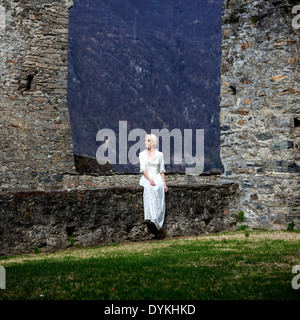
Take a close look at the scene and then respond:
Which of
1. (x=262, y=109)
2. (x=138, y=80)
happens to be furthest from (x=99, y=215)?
A: (x=138, y=80)

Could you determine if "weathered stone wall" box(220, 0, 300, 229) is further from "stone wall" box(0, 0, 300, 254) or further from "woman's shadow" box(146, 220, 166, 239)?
"woman's shadow" box(146, 220, 166, 239)

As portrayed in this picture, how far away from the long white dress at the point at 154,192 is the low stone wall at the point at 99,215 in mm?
171

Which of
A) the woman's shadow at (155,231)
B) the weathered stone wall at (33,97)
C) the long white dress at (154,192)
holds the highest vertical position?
the weathered stone wall at (33,97)

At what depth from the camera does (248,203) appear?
9.60 metres

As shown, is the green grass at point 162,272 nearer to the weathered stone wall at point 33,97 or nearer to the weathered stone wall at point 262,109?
the weathered stone wall at point 262,109

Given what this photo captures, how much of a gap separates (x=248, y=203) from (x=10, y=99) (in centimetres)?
818

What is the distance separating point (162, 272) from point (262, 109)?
5.09m

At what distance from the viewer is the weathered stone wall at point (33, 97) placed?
1432cm

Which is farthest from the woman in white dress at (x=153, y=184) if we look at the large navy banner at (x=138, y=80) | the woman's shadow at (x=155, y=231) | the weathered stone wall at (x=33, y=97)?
the large navy banner at (x=138, y=80)

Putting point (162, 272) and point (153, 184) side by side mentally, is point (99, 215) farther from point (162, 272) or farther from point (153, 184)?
point (162, 272)

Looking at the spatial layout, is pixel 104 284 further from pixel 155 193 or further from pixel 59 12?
pixel 59 12
